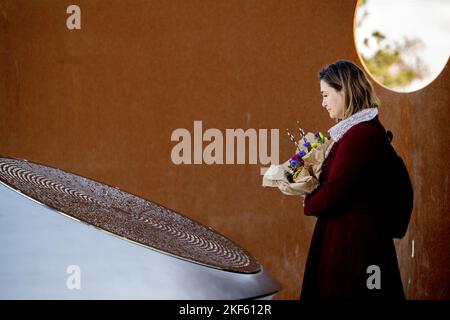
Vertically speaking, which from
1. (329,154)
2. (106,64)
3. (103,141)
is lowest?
(329,154)

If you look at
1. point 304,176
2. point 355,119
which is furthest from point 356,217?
point 355,119

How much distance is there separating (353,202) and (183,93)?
234cm

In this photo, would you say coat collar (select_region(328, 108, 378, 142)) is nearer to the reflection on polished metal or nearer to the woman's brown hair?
the woman's brown hair

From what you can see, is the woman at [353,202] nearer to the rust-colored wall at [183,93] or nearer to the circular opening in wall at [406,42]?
the circular opening in wall at [406,42]

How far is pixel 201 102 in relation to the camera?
4.66 metres

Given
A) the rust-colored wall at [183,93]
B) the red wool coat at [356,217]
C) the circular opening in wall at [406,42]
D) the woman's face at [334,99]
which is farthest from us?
the rust-colored wall at [183,93]

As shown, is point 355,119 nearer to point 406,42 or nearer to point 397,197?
point 397,197

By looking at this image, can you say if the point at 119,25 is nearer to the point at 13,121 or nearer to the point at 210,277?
the point at 13,121

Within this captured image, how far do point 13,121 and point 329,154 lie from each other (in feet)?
8.85

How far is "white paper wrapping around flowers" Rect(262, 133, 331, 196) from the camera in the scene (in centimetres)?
250

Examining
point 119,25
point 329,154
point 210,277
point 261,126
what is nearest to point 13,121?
point 119,25

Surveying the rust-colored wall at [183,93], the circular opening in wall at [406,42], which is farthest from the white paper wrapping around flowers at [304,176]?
the rust-colored wall at [183,93]

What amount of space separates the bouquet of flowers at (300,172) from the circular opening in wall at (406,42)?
126 centimetres

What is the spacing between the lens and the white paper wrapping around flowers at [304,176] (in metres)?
2.50
